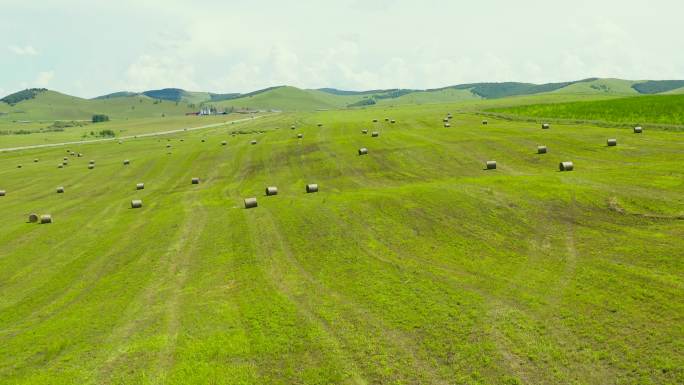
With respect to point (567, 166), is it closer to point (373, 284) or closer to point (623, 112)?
point (373, 284)

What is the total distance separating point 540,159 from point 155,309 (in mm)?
32638

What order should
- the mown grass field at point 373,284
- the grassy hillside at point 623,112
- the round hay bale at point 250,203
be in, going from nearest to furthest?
the mown grass field at point 373,284 < the round hay bale at point 250,203 < the grassy hillside at point 623,112

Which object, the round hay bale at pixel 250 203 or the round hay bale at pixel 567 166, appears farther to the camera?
the round hay bale at pixel 567 166

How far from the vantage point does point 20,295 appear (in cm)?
1973

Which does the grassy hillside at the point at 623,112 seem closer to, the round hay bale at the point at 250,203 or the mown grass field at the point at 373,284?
the mown grass field at the point at 373,284

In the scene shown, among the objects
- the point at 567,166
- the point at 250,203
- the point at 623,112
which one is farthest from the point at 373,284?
the point at 623,112

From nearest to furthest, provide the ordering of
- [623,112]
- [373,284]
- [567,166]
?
1. [373,284]
2. [567,166]
3. [623,112]

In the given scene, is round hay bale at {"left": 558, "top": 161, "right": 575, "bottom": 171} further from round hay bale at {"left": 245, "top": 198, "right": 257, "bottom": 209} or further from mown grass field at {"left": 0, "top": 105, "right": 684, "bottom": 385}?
round hay bale at {"left": 245, "top": 198, "right": 257, "bottom": 209}

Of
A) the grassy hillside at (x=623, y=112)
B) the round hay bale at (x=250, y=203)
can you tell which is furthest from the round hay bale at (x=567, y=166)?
the grassy hillside at (x=623, y=112)

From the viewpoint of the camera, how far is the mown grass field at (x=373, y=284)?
12492 mm

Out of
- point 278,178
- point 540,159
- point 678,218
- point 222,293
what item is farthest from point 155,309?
point 540,159

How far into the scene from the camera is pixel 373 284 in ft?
57.3

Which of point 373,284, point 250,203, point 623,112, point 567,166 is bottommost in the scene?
point 373,284

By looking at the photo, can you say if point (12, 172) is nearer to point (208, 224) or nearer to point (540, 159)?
point (208, 224)
